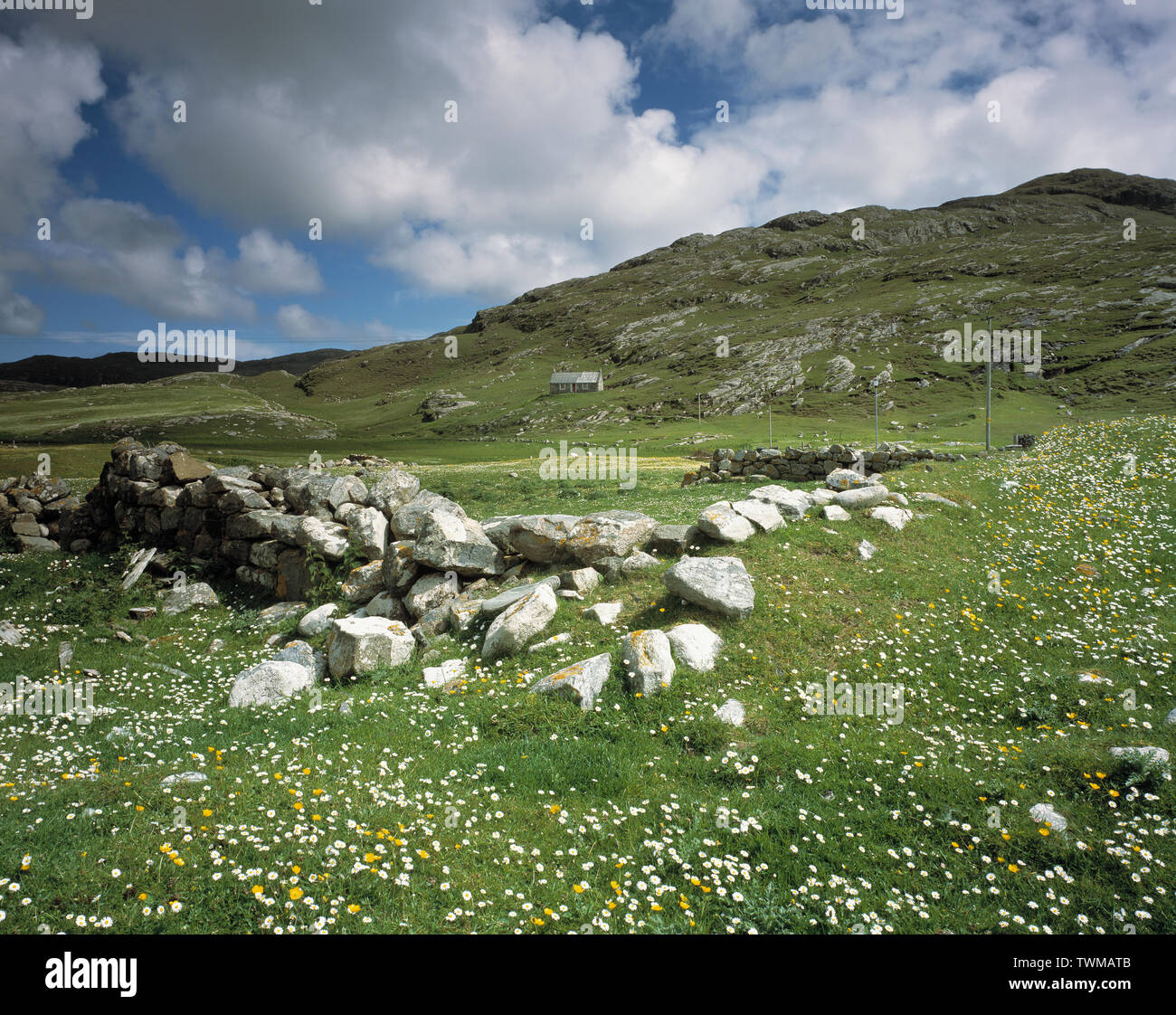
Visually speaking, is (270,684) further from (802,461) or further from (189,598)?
(802,461)

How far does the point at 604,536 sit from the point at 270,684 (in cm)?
844

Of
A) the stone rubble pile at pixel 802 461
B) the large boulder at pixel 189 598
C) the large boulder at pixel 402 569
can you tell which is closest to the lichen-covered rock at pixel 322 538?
the large boulder at pixel 402 569

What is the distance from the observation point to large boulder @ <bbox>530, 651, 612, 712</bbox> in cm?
970

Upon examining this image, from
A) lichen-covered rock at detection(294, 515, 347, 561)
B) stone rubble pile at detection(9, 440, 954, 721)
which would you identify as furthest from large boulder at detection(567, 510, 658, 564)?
lichen-covered rock at detection(294, 515, 347, 561)

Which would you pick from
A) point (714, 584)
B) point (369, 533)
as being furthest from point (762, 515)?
point (369, 533)

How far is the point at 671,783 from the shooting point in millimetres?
7965

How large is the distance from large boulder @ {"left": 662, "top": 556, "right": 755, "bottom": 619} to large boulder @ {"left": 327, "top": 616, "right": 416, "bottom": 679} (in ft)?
20.4

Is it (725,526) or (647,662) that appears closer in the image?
(647,662)

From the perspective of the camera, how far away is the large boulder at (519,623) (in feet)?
39.2

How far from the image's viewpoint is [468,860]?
6.38 meters

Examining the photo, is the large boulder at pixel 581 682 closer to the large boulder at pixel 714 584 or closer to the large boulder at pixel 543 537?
the large boulder at pixel 714 584

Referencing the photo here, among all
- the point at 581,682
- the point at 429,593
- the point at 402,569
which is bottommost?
the point at 581,682

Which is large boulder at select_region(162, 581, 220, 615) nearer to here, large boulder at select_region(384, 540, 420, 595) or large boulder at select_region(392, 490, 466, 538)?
large boulder at select_region(392, 490, 466, 538)

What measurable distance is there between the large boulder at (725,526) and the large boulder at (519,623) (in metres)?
5.07
